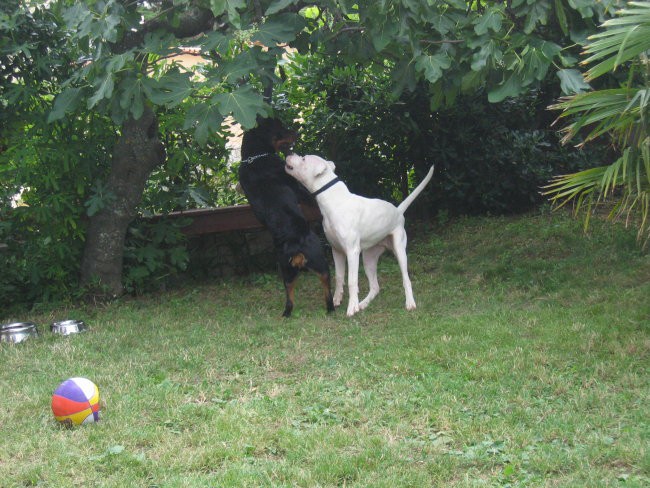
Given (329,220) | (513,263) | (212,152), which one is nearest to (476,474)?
(329,220)

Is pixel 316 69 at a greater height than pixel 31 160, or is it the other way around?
pixel 316 69

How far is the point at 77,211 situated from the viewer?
7.96m

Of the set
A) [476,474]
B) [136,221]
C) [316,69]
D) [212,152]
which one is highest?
[316,69]

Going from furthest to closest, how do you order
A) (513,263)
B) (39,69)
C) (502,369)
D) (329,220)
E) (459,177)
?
1. (459,177)
2. (513,263)
3. (39,69)
4. (329,220)
5. (502,369)

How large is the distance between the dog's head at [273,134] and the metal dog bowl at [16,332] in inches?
102

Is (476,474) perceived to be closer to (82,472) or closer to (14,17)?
(82,472)

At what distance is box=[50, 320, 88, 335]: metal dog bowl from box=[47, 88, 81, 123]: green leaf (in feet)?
5.77

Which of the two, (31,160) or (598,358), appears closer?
(598,358)

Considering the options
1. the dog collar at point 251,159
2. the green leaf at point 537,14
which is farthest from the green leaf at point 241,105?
the green leaf at point 537,14

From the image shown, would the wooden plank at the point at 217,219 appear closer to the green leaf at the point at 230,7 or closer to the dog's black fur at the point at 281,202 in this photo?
the dog's black fur at the point at 281,202

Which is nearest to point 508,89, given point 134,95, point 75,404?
point 134,95

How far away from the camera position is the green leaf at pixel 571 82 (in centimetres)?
572

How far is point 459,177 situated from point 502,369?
219 inches

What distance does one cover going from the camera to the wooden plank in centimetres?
→ 893
